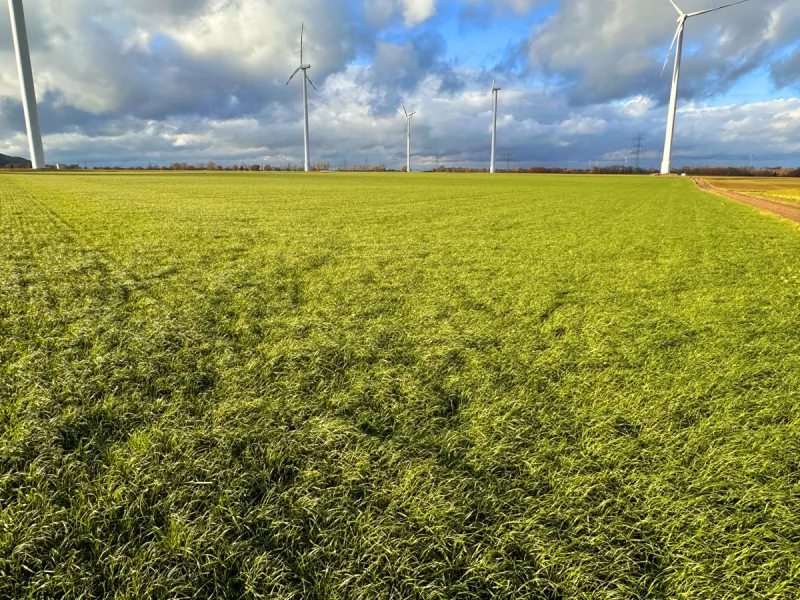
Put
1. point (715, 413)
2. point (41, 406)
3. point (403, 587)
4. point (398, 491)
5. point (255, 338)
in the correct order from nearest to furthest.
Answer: point (403, 587)
point (398, 491)
point (41, 406)
point (715, 413)
point (255, 338)

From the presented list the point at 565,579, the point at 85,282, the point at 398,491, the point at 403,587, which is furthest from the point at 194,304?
the point at 565,579

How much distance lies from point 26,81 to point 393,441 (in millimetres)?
115138

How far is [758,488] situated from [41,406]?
519cm

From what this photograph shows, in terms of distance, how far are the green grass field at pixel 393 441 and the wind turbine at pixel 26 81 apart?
107 meters

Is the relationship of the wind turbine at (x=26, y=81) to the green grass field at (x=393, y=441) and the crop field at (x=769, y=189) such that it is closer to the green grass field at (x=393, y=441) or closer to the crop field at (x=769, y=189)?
the green grass field at (x=393, y=441)

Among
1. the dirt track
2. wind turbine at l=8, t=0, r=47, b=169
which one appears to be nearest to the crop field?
the dirt track

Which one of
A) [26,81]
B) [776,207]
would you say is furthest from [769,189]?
[26,81]

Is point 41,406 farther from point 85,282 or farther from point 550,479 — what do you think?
point 85,282

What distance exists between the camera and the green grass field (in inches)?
87.4

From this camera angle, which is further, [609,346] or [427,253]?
[427,253]

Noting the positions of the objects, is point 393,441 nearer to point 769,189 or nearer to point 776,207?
point 776,207

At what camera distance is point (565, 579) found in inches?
86.1

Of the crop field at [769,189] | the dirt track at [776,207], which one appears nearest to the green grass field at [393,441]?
the dirt track at [776,207]

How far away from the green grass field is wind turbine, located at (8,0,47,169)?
107396mm
